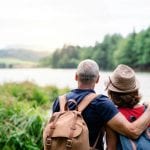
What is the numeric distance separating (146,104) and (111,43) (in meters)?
74.3

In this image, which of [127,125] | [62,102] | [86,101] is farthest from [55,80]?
[127,125]

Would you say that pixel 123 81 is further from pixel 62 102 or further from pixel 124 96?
pixel 62 102

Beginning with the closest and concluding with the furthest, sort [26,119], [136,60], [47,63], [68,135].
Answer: [68,135] → [26,119] → [47,63] → [136,60]

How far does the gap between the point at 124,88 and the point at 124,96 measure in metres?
0.05

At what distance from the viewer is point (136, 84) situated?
399cm

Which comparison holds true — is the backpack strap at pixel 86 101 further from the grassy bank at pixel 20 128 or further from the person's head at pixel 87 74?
the grassy bank at pixel 20 128

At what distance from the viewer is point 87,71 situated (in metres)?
3.95

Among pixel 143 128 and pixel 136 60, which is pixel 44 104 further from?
pixel 136 60

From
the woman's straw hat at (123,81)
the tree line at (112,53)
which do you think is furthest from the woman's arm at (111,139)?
the tree line at (112,53)

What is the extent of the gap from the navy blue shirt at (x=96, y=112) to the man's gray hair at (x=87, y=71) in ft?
0.29

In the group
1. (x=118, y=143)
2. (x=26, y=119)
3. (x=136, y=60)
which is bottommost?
(x=136, y=60)

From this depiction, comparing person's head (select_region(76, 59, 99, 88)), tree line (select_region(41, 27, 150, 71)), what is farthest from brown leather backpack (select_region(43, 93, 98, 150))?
tree line (select_region(41, 27, 150, 71))

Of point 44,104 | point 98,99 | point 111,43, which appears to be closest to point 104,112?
point 98,99

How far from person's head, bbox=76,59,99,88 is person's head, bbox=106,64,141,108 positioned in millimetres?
128
